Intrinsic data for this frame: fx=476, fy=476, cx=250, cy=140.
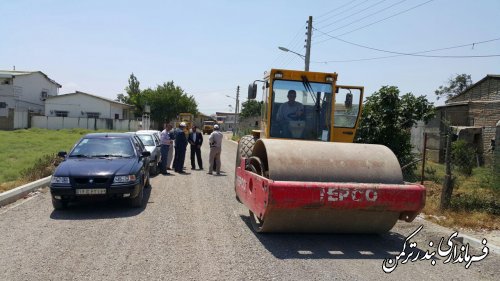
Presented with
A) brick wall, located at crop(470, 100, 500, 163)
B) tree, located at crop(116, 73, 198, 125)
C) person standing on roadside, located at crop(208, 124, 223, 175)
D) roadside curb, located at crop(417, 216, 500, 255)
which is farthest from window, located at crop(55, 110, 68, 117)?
roadside curb, located at crop(417, 216, 500, 255)

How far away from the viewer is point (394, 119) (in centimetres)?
1678

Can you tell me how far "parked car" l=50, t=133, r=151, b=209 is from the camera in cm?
876

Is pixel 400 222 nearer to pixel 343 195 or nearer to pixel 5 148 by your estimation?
pixel 343 195

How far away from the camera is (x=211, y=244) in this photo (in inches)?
265

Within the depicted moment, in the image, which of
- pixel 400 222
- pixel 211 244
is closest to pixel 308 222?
pixel 211 244

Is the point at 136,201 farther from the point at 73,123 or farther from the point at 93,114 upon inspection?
the point at 93,114

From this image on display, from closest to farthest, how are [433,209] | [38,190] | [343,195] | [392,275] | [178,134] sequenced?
[392,275] < [343,195] < [433,209] < [38,190] < [178,134]

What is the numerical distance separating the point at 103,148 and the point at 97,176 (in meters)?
1.68

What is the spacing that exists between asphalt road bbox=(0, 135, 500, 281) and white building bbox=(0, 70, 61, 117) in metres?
41.2

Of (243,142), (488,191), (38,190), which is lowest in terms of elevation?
(38,190)

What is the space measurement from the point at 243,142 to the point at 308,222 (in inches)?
123

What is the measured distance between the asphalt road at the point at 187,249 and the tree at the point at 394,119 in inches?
335

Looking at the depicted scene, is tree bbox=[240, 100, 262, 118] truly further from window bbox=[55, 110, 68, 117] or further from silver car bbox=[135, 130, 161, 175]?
silver car bbox=[135, 130, 161, 175]

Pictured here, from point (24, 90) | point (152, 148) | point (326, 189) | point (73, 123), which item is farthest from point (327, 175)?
point (24, 90)
